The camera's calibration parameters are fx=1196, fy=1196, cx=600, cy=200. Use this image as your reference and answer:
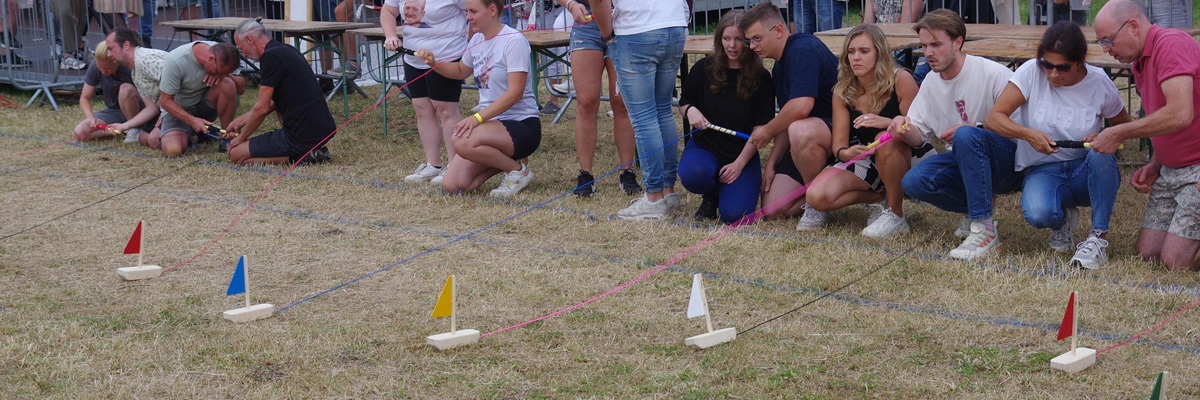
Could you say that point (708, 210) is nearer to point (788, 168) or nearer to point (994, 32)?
point (788, 168)

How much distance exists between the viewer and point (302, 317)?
149 inches

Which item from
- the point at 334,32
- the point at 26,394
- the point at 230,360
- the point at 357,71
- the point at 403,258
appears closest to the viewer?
the point at 26,394

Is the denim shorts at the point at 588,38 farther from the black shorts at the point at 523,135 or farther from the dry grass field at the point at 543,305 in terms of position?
the dry grass field at the point at 543,305

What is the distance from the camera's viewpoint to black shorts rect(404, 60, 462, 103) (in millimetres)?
6105

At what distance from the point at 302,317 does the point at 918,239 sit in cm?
231

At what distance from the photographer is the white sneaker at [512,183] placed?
5.71 m

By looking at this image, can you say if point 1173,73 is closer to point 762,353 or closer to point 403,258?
point 762,353

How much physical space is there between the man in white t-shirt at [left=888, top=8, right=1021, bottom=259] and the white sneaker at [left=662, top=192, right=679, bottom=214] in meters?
1.08

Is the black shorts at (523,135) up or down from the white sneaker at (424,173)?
up

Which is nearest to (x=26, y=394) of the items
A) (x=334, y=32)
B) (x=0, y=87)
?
(x=334, y=32)

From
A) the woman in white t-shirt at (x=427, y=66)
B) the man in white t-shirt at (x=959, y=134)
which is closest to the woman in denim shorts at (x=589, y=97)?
the woman in white t-shirt at (x=427, y=66)

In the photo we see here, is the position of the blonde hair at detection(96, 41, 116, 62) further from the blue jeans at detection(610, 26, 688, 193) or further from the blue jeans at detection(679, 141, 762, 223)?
the blue jeans at detection(679, 141, 762, 223)

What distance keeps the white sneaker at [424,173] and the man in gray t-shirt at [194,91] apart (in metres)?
1.50

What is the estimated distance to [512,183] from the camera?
5750 mm
